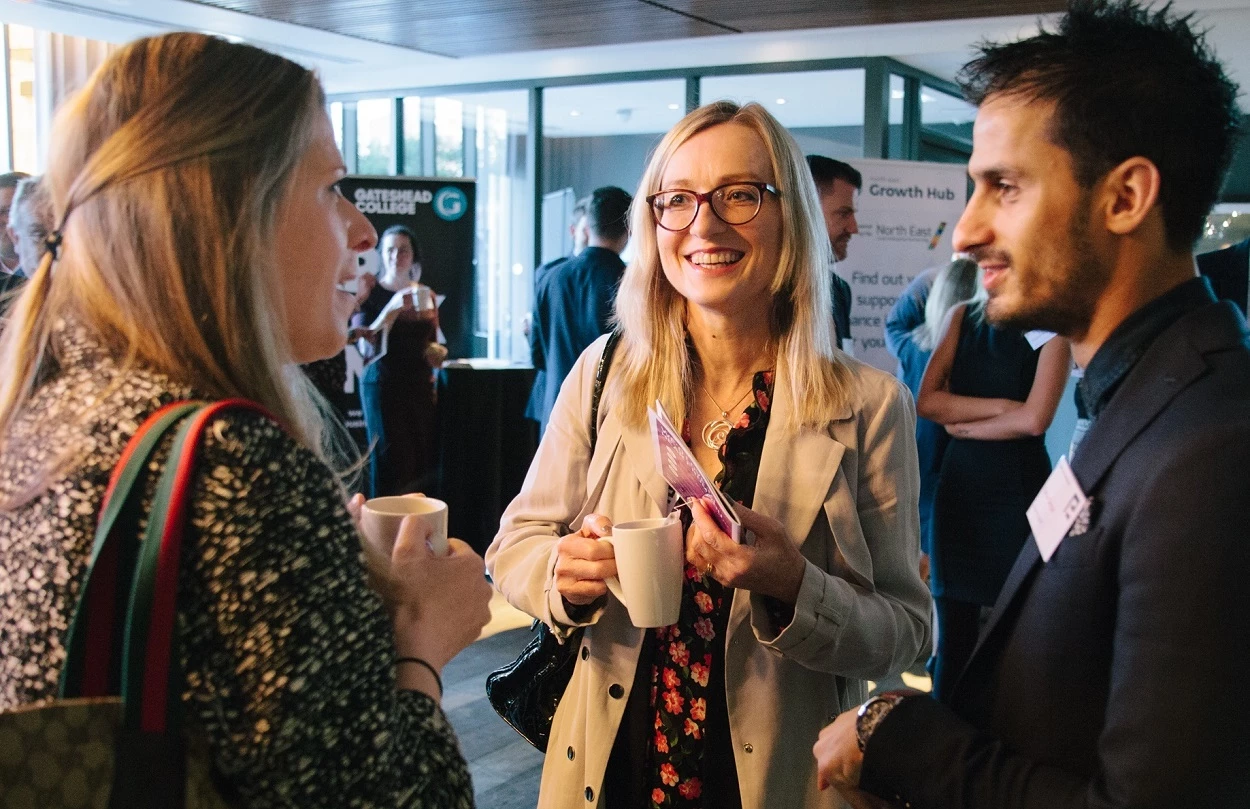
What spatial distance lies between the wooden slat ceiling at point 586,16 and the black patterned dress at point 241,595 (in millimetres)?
5663

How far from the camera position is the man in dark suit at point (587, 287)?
200 inches

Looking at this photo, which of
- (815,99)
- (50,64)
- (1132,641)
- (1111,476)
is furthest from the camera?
(50,64)

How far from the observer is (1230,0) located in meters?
5.83

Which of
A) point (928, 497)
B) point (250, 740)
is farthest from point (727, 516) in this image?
point (928, 497)

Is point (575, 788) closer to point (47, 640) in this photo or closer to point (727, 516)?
point (727, 516)

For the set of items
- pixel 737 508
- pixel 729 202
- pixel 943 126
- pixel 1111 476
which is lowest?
pixel 737 508

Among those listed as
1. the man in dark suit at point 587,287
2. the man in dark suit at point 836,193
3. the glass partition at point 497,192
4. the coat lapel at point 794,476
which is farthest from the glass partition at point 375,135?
the coat lapel at point 794,476

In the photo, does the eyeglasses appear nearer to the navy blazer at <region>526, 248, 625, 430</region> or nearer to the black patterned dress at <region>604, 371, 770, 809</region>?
the black patterned dress at <region>604, 371, 770, 809</region>

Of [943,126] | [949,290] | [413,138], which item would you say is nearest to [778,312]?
[949,290]

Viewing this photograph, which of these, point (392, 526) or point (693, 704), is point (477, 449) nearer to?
point (693, 704)

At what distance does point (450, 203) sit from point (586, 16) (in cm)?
166

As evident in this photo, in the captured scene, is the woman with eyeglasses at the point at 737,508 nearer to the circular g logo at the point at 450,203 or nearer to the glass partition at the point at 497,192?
the circular g logo at the point at 450,203

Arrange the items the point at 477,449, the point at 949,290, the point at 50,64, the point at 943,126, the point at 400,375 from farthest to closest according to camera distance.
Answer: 1. the point at 50,64
2. the point at 943,126
3. the point at 477,449
4. the point at 400,375
5. the point at 949,290

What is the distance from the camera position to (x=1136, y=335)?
1.09 metres
